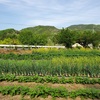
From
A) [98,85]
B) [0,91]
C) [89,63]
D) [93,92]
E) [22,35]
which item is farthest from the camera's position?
[22,35]

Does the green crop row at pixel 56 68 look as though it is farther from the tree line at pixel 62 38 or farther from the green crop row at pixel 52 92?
the tree line at pixel 62 38

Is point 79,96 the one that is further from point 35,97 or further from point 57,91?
point 35,97

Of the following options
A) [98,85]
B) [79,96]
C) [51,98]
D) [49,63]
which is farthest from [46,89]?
[49,63]

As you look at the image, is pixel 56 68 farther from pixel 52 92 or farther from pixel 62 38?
pixel 62 38

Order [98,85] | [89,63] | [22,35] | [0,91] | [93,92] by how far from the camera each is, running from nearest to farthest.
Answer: [93,92], [0,91], [98,85], [89,63], [22,35]

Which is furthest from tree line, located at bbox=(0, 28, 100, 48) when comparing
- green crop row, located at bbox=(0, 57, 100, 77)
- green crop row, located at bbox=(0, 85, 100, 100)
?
green crop row, located at bbox=(0, 85, 100, 100)

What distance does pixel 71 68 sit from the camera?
10711 millimetres

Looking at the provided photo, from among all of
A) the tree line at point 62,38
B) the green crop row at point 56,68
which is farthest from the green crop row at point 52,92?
the tree line at point 62,38

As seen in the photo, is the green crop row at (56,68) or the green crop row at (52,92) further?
the green crop row at (56,68)

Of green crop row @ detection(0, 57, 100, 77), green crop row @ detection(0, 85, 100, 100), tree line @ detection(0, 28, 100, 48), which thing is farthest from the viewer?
tree line @ detection(0, 28, 100, 48)

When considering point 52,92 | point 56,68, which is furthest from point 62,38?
point 52,92

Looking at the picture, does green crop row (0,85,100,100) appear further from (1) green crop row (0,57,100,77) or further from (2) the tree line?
(2) the tree line

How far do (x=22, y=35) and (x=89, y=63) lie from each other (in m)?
44.2

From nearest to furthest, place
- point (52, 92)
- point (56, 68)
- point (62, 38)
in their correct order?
point (52, 92) → point (56, 68) → point (62, 38)
